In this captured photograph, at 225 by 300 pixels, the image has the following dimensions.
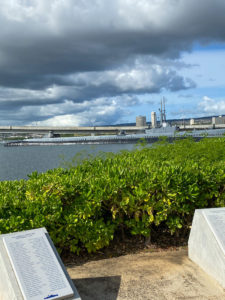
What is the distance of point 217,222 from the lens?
216 inches

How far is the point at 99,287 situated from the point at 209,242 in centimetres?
198

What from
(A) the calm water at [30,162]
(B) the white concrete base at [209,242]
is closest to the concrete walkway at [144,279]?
(B) the white concrete base at [209,242]

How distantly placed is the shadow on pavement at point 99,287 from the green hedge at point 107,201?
79 cm

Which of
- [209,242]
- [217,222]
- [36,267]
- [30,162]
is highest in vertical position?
[217,222]

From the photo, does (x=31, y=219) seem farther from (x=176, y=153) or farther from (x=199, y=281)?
(x=176, y=153)

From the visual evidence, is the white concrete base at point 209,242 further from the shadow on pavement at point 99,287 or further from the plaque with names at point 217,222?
the shadow on pavement at point 99,287

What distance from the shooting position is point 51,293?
156 inches

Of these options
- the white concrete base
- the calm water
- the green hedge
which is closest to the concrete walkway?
the white concrete base

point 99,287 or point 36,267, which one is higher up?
point 36,267

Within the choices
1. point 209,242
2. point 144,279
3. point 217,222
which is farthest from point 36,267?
point 217,222

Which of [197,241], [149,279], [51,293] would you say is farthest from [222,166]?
[51,293]

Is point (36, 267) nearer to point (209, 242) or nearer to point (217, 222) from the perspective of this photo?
point (209, 242)

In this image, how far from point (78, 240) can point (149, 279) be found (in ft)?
5.30

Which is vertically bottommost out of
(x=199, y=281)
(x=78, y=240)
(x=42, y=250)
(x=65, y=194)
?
(x=199, y=281)
